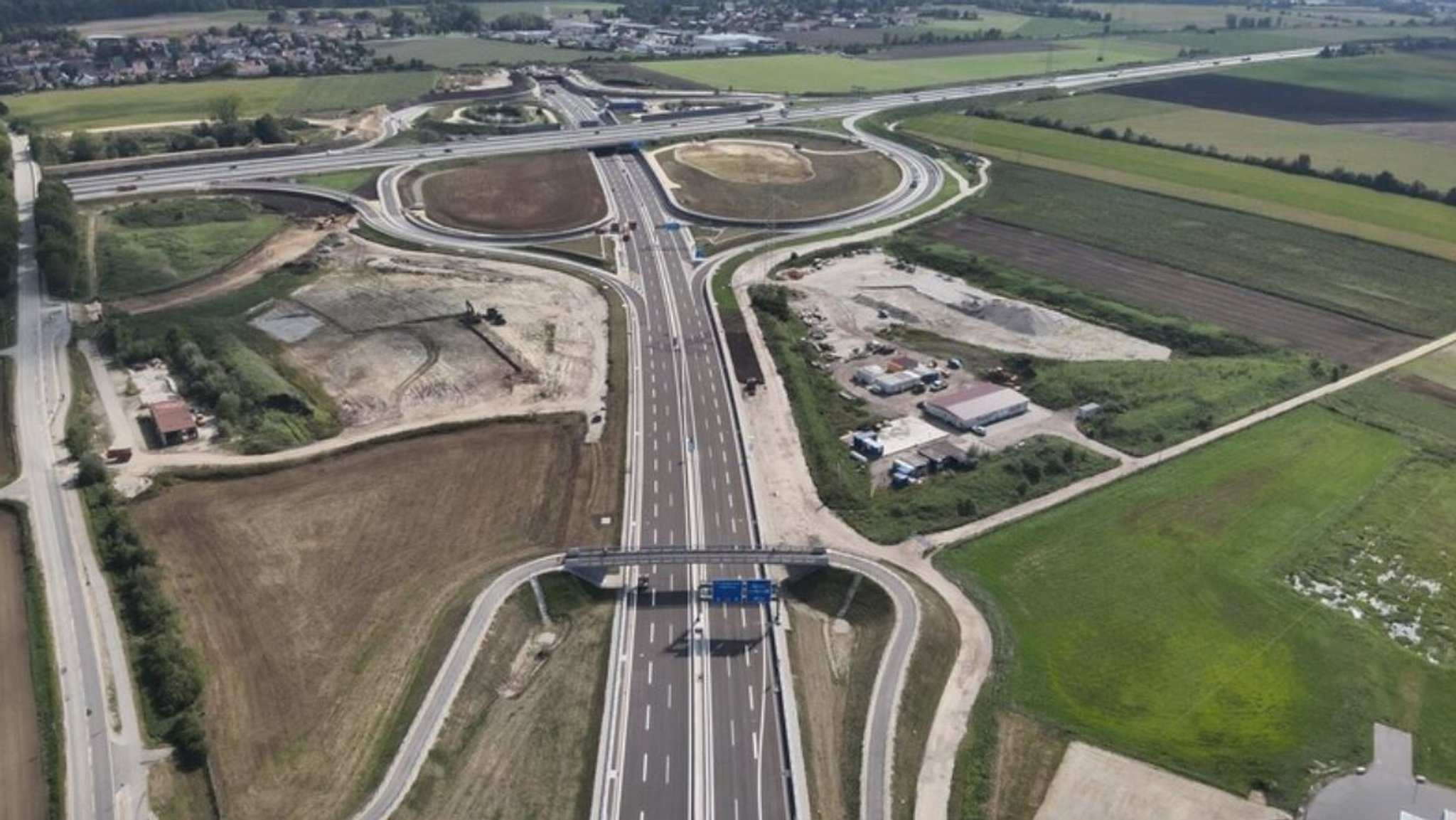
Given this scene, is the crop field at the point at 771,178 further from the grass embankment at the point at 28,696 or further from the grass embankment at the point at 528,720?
the grass embankment at the point at 28,696

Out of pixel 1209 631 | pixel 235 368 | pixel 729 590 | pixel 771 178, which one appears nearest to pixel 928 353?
pixel 1209 631

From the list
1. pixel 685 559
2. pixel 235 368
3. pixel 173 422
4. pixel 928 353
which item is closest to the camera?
pixel 685 559

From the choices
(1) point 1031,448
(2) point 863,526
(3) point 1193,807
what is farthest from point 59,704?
(1) point 1031,448

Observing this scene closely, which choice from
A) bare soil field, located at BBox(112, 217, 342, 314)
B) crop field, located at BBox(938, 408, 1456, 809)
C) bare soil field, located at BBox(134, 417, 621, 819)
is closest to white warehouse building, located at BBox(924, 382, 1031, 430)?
crop field, located at BBox(938, 408, 1456, 809)

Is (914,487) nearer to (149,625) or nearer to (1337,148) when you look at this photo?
A: (149,625)

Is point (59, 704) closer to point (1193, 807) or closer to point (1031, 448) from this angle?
point (1193, 807)
